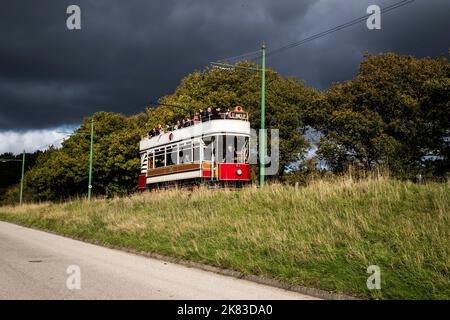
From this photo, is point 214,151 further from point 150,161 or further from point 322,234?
point 322,234

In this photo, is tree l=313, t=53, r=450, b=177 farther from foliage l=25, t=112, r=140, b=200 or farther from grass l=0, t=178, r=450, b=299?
grass l=0, t=178, r=450, b=299

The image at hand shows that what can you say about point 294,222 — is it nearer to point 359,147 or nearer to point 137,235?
point 137,235

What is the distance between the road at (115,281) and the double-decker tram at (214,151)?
12.4 m

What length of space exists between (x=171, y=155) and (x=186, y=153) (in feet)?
7.58

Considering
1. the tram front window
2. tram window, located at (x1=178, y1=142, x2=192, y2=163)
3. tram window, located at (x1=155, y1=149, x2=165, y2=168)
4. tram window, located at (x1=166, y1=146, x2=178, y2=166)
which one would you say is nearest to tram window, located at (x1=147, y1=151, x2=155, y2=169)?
tram window, located at (x1=155, y1=149, x2=165, y2=168)

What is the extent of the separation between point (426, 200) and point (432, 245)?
2.77m

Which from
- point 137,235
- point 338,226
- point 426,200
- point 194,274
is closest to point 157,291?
point 194,274

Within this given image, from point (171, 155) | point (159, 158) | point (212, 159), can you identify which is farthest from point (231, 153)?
point (159, 158)

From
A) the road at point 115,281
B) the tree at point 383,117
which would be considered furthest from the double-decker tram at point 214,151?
the tree at point 383,117

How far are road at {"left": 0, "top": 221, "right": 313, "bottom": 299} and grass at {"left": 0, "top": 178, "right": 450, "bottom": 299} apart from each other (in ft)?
2.81

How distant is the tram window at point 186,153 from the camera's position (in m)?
26.3

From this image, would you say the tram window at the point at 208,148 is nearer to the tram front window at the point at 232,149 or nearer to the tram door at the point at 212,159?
the tram door at the point at 212,159

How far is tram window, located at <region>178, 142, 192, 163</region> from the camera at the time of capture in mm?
26336
